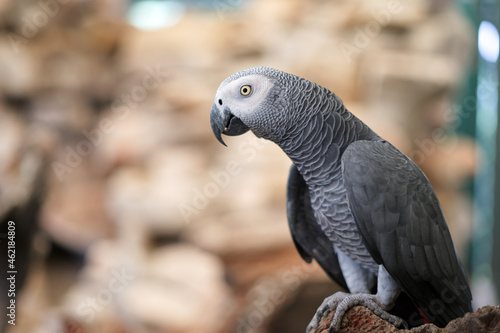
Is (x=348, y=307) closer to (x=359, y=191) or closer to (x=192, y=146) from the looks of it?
(x=359, y=191)

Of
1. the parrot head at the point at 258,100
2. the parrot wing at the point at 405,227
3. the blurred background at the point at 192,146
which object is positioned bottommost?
the blurred background at the point at 192,146

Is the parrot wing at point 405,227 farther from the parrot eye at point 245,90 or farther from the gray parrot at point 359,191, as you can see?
the parrot eye at point 245,90

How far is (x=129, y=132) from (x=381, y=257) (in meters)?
2.88

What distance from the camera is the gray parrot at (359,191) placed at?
31.6 inches

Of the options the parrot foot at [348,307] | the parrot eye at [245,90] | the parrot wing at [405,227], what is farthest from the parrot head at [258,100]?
the parrot foot at [348,307]

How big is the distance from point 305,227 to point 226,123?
1.06 feet

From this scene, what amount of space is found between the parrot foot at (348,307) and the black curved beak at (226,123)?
400 millimetres

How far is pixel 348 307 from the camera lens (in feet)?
2.66

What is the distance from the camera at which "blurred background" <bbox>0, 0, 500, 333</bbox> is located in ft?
7.87

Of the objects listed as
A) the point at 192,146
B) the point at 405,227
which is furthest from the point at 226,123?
the point at 192,146

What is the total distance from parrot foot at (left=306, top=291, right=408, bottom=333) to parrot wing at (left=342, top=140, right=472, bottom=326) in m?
0.06

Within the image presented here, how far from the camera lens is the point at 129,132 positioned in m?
3.38

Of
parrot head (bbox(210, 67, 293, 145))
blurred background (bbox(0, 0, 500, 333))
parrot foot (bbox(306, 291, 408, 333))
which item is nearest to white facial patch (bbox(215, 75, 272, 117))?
parrot head (bbox(210, 67, 293, 145))

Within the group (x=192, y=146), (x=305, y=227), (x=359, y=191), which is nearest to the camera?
(x=359, y=191)
